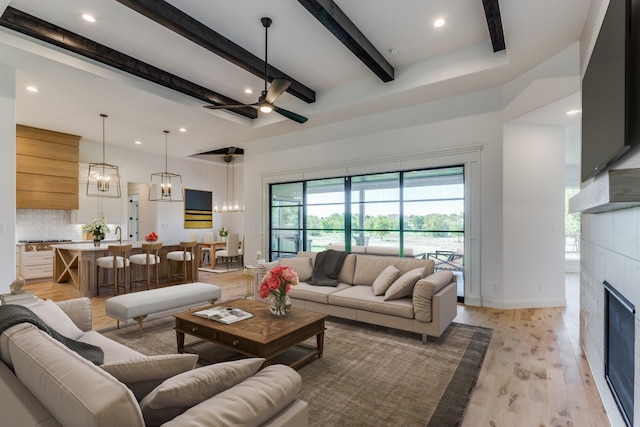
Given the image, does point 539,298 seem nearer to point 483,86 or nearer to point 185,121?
point 483,86

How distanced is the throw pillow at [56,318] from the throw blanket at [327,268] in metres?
2.78

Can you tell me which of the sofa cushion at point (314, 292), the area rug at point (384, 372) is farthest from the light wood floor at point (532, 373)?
the sofa cushion at point (314, 292)

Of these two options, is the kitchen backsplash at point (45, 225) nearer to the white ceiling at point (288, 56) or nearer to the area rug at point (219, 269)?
the white ceiling at point (288, 56)

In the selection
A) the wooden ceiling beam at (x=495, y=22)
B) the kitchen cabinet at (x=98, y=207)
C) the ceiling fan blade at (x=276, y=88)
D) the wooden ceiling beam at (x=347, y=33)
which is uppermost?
the wooden ceiling beam at (x=347, y=33)

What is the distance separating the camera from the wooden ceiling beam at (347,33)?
3188 mm

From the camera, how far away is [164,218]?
928 cm

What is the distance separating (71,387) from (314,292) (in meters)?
3.37

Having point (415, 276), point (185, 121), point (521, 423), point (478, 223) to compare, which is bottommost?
point (521, 423)

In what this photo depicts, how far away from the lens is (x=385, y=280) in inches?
152

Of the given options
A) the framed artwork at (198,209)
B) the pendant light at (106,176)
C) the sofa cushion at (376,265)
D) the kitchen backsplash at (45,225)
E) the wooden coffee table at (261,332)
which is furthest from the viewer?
the framed artwork at (198,209)

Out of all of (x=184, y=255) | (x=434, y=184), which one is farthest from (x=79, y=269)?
(x=434, y=184)

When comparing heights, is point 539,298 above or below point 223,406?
below

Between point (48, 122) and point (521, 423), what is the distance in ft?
28.0

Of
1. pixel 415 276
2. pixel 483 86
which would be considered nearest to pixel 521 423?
pixel 415 276
